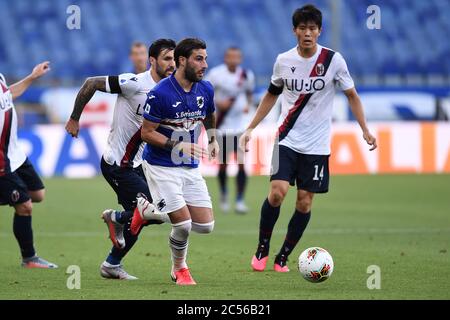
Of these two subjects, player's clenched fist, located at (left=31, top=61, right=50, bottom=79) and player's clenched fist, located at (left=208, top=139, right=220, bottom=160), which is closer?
player's clenched fist, located at (left=208, top=139, right=220, bottom=160)

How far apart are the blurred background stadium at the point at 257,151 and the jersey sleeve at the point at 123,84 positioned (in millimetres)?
1683

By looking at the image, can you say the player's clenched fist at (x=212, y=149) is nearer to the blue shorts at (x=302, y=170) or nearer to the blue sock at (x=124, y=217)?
the blue sock at (x=124, y=217)

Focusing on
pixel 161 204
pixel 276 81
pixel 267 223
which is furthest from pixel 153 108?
pixel 267 223

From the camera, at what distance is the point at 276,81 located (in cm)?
952

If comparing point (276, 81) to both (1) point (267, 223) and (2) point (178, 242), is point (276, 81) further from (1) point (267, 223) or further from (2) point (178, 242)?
(2) point (178, 242)

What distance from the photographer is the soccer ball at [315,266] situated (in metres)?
8.20

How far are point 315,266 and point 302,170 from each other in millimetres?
1501

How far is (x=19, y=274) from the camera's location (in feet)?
30.4

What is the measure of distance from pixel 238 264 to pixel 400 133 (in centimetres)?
1167

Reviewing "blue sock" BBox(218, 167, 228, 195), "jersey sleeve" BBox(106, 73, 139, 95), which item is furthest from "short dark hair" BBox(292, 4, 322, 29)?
"blue sock" BBox(218, 167, 228, 195)

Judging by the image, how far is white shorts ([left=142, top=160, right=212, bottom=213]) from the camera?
26.9 ft

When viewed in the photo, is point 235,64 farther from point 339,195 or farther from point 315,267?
point 315,267

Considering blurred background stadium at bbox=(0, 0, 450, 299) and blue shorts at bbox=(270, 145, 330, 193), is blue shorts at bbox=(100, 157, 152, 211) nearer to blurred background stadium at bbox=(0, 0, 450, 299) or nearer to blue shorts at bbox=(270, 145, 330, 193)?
blurred background stadium at bbox=(0, 0, 450, 299)

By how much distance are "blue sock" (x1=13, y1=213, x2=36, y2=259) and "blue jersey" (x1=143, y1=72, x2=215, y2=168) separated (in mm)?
2180
